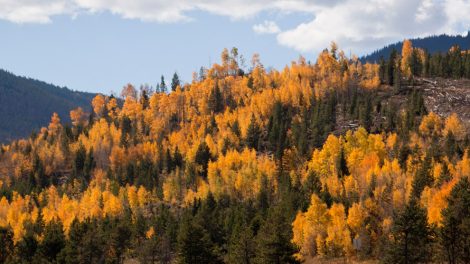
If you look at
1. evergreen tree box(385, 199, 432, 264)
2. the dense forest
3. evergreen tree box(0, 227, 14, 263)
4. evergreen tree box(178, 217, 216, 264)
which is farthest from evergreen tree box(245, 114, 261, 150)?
evergreen tree box(385, 199, 432, 264)

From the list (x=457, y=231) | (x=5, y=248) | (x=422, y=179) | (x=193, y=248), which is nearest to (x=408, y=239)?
(x=457, y=231)

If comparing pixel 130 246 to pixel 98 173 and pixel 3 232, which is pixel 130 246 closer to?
pixel 3 232

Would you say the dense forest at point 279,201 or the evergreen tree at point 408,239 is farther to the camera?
the dense forest at point 279,201

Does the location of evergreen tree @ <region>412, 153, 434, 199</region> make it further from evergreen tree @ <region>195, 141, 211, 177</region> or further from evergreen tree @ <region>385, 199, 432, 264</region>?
evergreen tree @ <region>195, 141, 211, 177</region>

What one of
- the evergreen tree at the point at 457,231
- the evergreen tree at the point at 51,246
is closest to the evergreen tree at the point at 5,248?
the evergreen tree at the point at 51,246

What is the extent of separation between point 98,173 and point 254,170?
217ft

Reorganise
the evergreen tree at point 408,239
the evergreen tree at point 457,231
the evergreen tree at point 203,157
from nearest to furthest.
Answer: the evergreen tree at point 457,231 < the evergreen tree at point 408,239 < the evergreen tree at point 203,157

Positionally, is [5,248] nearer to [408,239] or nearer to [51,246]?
[51,246]

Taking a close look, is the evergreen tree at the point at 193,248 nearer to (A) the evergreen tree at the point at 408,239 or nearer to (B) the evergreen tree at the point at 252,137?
(A) the evergreen tree at the point at 408,239

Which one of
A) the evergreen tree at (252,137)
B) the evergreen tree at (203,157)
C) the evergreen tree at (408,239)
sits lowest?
the evergreen tree at (408,239)

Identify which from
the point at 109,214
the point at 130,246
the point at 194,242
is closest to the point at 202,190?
the point at 109,214

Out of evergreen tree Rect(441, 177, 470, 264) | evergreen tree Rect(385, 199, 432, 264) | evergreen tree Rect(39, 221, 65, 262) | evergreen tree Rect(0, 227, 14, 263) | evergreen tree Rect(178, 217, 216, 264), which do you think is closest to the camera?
evergreen tree Rect(441, 177, 470, 264)

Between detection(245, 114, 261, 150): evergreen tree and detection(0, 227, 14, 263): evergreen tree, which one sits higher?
detection(245, 114, 261, 150): evergreen tree

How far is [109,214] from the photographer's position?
15150 centimetres
